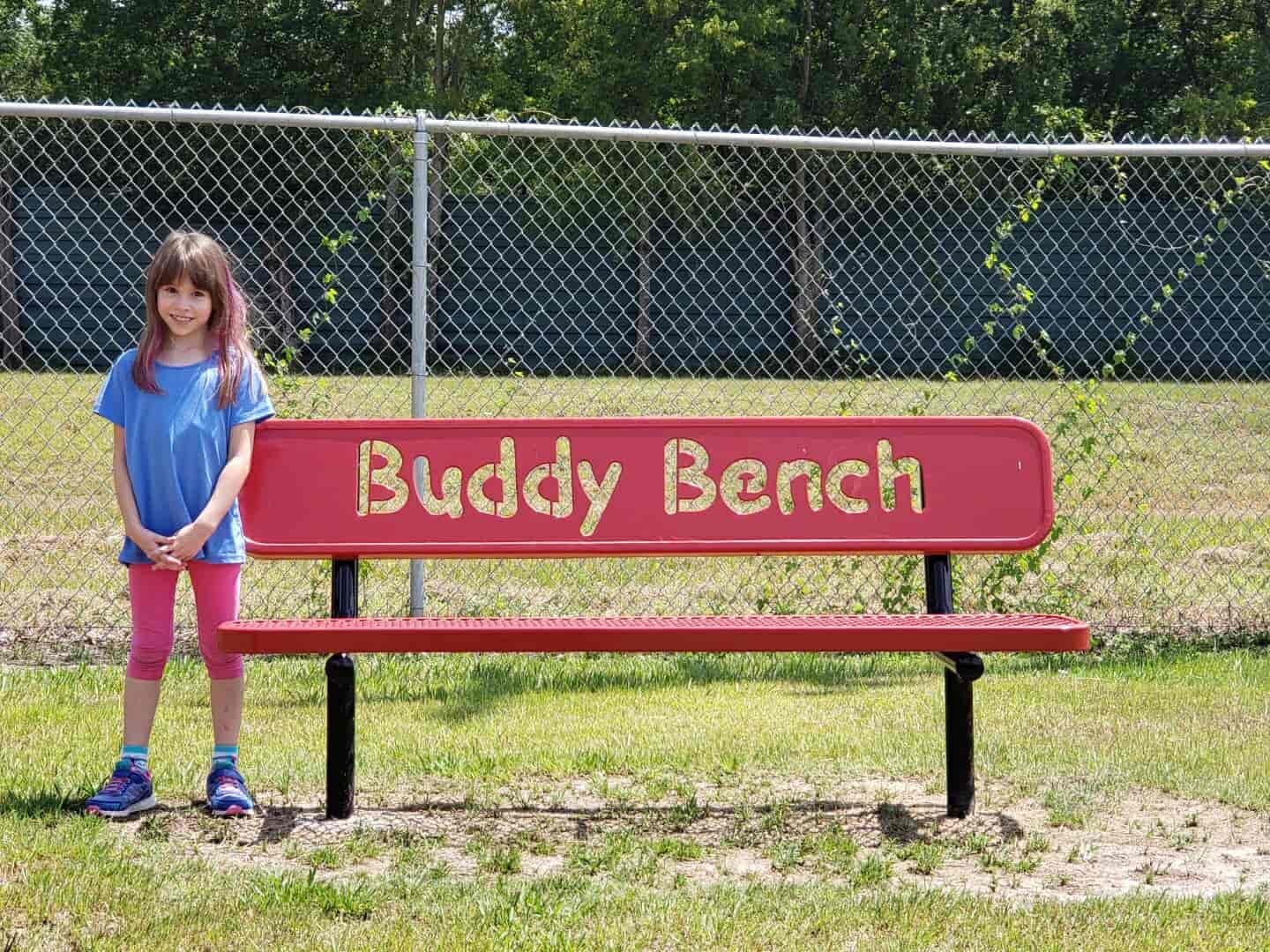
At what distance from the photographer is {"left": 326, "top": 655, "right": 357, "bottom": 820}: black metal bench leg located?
344 cm

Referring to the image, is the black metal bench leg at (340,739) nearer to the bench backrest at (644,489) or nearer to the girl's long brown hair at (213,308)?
the bench backrest at (644,489)

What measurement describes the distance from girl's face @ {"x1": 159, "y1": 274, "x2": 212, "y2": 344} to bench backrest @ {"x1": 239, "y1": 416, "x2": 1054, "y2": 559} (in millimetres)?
317

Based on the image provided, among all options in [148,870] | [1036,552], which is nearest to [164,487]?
[148,870]

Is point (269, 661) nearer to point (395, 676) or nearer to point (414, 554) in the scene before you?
point (395, 676)

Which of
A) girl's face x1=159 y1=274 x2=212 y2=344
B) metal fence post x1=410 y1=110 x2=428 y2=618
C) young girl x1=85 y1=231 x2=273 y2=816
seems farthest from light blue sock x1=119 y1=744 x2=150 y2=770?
metal fence post x1=410 y1=110 x2=428 y2=618

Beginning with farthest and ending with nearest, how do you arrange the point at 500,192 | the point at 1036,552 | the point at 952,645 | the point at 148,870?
the point at 500,192
the point at 1036,552
the point at 952,645
the point at 148,870

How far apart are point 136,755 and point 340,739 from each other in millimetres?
499

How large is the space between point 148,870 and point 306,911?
17.0 inches

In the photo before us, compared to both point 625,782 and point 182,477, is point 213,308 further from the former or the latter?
point 625,782

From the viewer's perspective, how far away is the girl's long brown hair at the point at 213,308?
350 cm

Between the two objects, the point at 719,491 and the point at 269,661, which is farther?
the point at 269,661

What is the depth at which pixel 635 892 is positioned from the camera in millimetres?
2955

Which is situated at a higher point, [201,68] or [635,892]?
[201,68]

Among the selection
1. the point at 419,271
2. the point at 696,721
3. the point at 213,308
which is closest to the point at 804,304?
the point at 419,271
